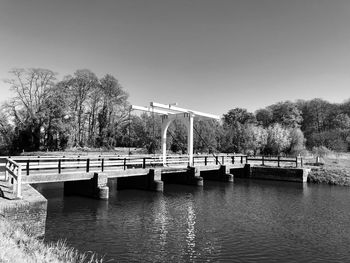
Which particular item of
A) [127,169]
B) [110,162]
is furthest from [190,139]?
[110,162]

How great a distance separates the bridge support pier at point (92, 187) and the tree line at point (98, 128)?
59.9ft

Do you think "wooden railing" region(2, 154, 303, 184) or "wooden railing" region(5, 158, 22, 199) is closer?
"wooden railing" region(5, 158, 22, 199)

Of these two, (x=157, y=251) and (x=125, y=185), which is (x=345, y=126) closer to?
(x=125, y=185)

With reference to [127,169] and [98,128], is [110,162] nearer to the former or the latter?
[127,169]

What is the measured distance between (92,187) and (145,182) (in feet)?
14.5

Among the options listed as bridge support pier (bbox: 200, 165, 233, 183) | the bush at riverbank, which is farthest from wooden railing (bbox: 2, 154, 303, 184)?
the bush at riverbank

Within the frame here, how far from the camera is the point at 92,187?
56.2ft

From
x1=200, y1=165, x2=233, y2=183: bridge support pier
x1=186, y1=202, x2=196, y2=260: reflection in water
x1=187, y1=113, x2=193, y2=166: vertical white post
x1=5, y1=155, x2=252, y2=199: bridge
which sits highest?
x1=187, y1=113, x2=193, y2=166: vertical white post

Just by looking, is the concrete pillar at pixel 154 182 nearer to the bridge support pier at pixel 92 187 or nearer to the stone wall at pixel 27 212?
the bridge support pier at pixel 92 187

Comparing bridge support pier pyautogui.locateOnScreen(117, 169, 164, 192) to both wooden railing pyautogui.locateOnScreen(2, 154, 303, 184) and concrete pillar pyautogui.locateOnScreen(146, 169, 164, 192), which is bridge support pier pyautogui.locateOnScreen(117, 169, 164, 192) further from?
wooden railing pyautogui.locateOnScreen(2, 154, 303, 184)

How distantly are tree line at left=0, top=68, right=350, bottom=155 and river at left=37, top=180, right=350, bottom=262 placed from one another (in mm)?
16605

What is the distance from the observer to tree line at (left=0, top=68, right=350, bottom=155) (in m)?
43.1

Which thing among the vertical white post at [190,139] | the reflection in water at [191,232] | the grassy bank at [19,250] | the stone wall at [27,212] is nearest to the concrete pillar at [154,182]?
the vertical white post at [190,139]

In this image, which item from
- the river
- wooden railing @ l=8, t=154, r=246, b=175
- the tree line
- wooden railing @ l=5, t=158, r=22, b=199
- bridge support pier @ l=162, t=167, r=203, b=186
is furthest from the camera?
the tree line
